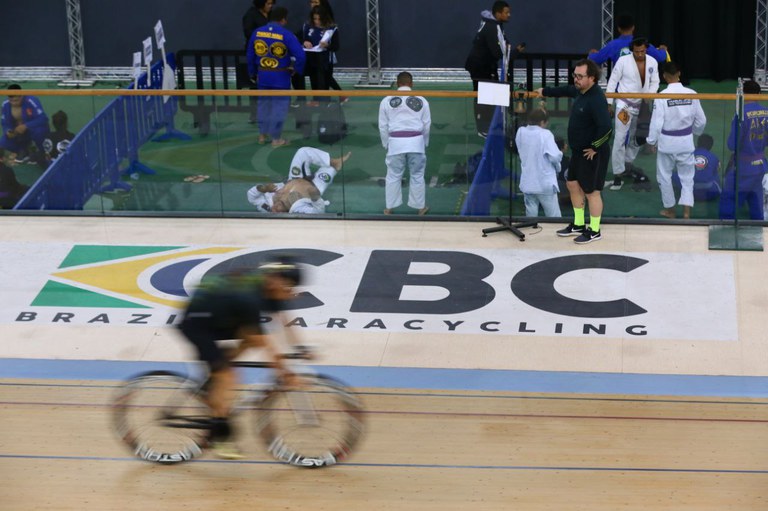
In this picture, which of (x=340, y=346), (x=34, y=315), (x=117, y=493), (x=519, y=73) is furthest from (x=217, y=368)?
(x=519, y=73)

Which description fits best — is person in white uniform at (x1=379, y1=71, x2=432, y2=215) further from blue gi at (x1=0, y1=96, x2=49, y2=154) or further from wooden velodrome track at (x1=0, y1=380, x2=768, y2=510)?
wooden velodrome track at (x1=0, y1=380, x2=768, y2=510)

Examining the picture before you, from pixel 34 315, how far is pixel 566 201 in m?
5.75

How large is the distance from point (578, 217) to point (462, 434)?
4.66 m

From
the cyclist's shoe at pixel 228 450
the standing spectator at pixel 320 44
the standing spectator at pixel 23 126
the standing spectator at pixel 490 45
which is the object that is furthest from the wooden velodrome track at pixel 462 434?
the standing spectator at pixel 320 44

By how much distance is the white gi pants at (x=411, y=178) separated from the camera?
45.6ft

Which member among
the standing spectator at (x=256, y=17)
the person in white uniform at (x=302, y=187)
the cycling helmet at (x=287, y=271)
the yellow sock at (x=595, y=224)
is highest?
the standing spectator at (x=256, y=17)

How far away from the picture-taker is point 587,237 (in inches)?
518

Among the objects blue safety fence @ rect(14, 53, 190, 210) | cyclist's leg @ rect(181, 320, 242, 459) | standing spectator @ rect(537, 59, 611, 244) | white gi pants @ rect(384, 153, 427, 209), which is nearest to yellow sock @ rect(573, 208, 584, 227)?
standing spectator @ rect(537, 59, 611, 244)

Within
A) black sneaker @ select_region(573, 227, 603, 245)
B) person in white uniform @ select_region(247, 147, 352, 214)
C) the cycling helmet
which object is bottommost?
black sneaker @ select_region(573, 227, 603, 245)

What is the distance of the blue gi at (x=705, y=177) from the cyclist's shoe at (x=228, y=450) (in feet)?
22.3

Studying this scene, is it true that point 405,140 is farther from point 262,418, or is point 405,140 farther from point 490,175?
point 262,418

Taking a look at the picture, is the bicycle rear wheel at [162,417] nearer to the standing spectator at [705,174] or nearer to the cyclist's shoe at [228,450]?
the cyclist's shoe at [228,450]

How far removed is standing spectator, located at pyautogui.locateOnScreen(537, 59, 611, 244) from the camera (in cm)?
1266

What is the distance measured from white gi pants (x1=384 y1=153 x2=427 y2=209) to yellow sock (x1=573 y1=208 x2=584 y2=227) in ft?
5.73
